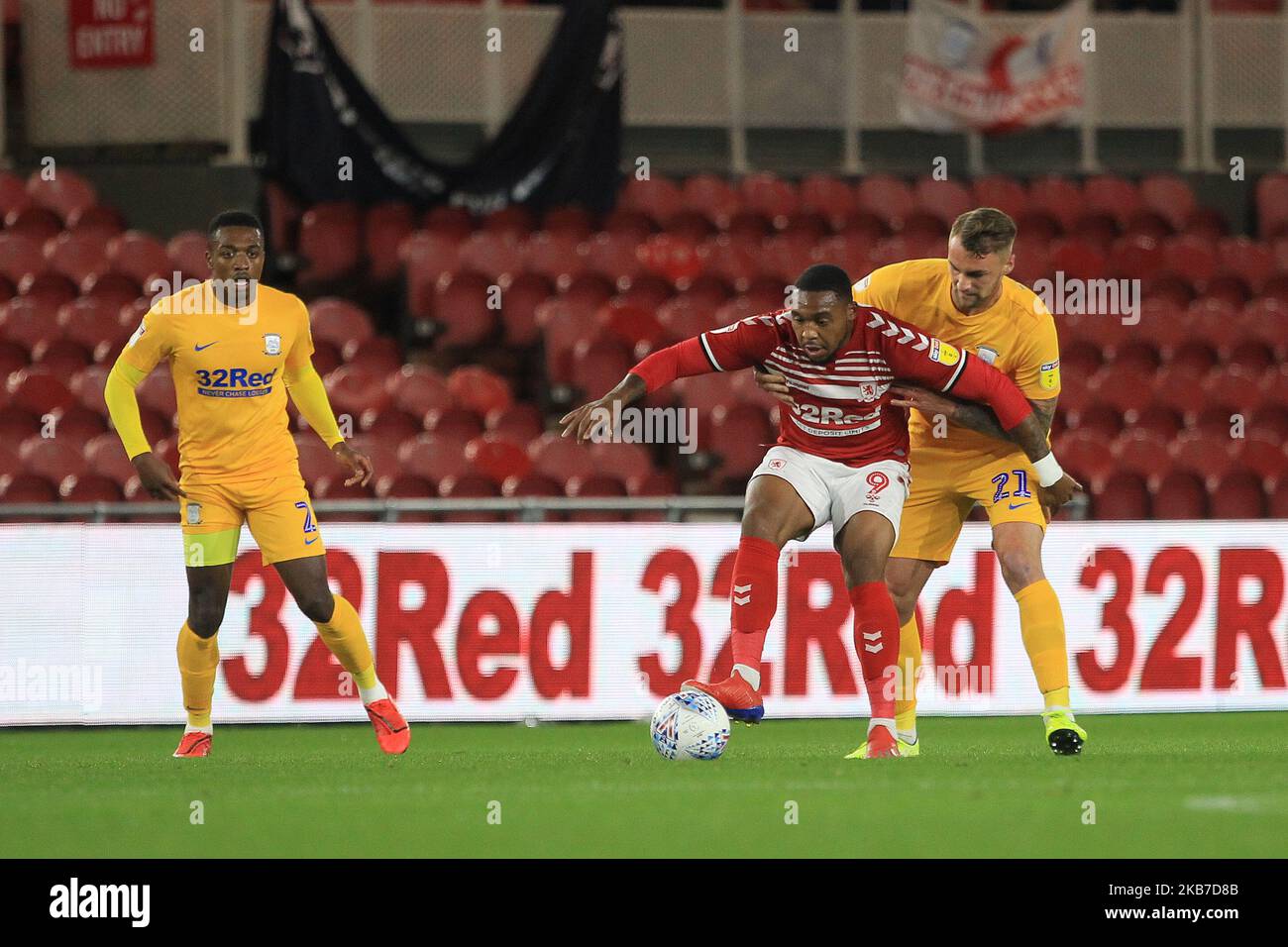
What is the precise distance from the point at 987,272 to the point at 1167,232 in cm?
935

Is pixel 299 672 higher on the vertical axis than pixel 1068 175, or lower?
lower

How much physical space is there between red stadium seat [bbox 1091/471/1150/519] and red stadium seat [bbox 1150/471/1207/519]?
0.14 m

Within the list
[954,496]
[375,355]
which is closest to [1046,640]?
[954,496]

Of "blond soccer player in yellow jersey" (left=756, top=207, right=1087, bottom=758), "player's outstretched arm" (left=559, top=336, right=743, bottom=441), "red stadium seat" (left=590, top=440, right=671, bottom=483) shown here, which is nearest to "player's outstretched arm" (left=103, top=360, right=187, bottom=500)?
"player's outstretched arm" (left=559, top=336, right=743, bottom=441)

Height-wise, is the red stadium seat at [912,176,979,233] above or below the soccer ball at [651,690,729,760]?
above

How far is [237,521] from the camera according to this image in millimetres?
7660

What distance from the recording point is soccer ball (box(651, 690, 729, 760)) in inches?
278

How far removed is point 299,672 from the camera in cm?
985

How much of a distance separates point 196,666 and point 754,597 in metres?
2.33

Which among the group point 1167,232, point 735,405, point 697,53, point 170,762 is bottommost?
point 170,762

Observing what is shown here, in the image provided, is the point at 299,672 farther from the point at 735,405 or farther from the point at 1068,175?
the point at 1068,175

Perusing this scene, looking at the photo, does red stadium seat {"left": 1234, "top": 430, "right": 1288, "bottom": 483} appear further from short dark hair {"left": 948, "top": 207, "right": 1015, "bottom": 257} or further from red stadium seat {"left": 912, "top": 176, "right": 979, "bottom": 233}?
short dark hair {"left": 948, "top": 207, "right": 1015, "bottom": 257}

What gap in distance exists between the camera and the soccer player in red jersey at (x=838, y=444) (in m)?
7.01

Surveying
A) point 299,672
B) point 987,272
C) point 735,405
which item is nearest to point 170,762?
point 299,672
